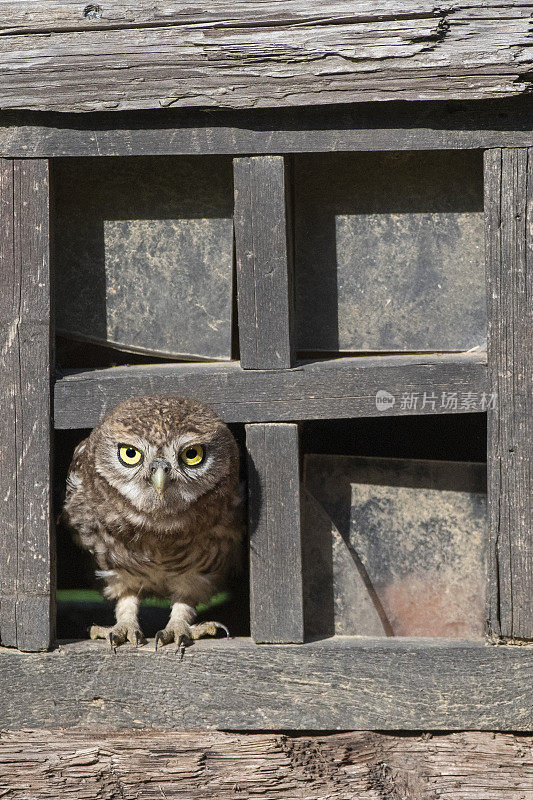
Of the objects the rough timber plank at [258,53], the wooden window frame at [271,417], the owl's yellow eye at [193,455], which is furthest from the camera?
the owl's yellow eye at [193,455]

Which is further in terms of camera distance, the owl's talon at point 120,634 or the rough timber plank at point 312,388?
the owl's talon at point 120,634

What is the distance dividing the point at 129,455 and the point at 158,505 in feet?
0.66

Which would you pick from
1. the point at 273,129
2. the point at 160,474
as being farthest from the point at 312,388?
the point at 273,129

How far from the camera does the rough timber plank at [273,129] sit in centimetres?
280

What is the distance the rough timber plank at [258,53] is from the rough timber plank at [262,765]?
6.86 feet

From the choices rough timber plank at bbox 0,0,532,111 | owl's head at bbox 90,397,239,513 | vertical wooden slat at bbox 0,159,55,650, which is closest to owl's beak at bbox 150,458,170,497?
owl's head at bbox 90,397,239,513

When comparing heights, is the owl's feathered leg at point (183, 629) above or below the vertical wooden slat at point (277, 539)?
below

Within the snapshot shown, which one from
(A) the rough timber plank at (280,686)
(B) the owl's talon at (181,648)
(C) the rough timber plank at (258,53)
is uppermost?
(C) the rough timber plank at (258,53)

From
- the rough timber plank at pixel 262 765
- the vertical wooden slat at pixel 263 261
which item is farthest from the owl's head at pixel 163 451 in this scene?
the rough timber plank at pixel 262 765

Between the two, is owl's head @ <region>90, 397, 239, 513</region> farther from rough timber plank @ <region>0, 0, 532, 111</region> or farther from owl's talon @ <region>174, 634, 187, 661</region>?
rough timber plank @ <region>0, 0, 532, 111</region>

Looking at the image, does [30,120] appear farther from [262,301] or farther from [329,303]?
[329,303]

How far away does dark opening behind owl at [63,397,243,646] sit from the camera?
289 cm

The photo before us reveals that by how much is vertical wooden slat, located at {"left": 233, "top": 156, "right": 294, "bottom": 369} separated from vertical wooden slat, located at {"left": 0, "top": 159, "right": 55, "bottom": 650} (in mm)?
653

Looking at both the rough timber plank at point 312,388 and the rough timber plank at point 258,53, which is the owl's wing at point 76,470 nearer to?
the rough timber plank at point 312,388
